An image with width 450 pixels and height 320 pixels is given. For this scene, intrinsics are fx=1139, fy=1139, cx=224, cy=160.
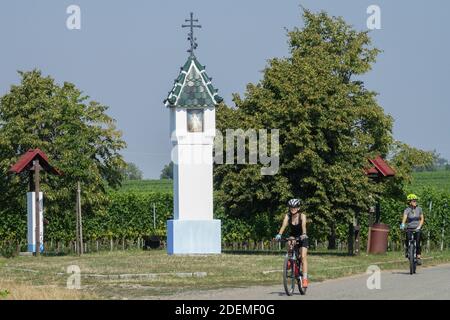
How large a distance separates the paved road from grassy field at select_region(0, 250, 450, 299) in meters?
0.89

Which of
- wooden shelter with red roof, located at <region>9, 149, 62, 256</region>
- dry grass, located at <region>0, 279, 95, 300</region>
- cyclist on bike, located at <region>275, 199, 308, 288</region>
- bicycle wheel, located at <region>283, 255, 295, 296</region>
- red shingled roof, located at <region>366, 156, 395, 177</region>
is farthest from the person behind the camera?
red shingled roof, located at <region>366, 156, 395, 177</region>

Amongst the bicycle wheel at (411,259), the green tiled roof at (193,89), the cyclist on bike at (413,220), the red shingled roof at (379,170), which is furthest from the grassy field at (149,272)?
the green tiled roof at (193,89)

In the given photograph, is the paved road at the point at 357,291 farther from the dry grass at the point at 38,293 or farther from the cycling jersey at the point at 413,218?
the dry grass at the point at 38,293

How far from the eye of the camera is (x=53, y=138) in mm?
45719

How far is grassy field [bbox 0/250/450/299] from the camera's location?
72.1ft

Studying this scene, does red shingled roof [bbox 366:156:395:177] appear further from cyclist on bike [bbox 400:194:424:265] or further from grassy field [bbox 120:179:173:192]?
grassy field [bbox 120:179:173:192]

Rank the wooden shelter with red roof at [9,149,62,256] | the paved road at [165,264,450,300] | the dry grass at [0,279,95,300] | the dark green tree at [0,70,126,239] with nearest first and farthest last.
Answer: the dry grass at [0,279,95,300] → the paved road at [165,264,450,300] → the wooden shelter with red roof at [9,149,62,256] → the dark green tree at [0,70,126,239]

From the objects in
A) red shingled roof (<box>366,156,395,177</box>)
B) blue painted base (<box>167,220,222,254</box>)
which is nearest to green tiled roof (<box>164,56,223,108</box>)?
blue painted base (<box>167,220,222,254</box>)

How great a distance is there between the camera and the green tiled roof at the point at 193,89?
33.2 meters

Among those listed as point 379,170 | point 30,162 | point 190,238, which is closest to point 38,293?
point 190,238

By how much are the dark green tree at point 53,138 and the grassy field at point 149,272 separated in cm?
1001
